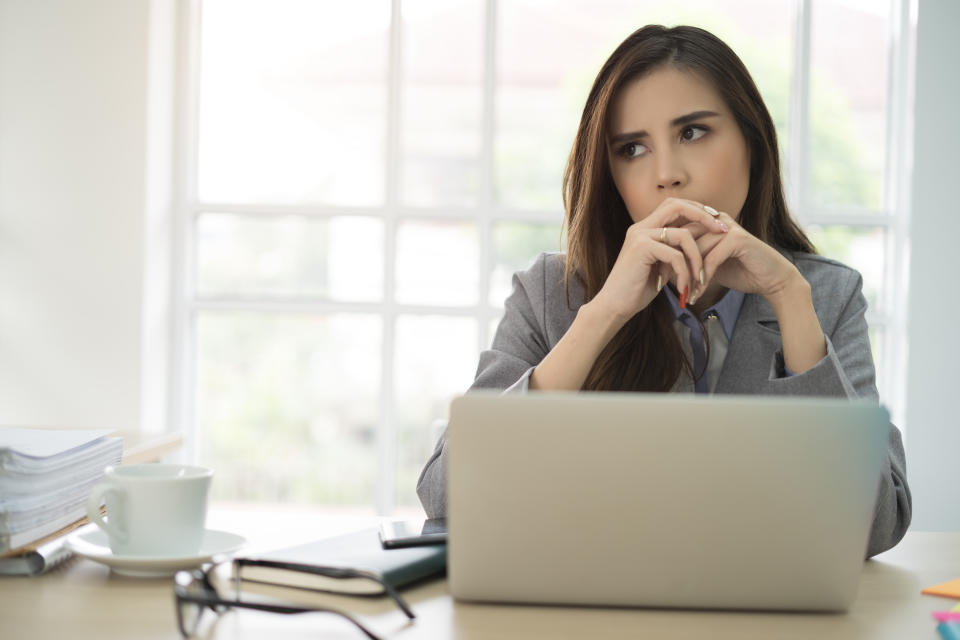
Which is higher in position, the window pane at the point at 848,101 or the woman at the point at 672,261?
the window pane at the point at 848,101

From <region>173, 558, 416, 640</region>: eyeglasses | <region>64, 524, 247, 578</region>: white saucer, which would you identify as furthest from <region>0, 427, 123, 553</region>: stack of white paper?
<region>173, 558, 416, 640</region>: eyeglasses

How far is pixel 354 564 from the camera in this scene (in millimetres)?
867

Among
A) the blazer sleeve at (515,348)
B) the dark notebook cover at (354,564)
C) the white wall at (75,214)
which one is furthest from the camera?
the white wall at (75,214)

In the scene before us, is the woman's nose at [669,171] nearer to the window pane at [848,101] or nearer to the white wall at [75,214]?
the window pane at [848,101]

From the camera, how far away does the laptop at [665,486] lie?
72cm

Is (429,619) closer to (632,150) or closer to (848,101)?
(632,150)

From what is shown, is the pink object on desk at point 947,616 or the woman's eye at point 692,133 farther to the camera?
the woman's eye at point 692,133

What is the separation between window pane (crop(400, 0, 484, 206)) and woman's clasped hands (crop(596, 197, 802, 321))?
1940mm

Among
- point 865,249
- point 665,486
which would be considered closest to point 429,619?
point 665,486

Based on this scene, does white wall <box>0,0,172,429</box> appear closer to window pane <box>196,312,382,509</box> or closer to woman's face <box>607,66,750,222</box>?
window pane <box>196,312,382,509</box>

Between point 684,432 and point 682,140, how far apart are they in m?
0.89

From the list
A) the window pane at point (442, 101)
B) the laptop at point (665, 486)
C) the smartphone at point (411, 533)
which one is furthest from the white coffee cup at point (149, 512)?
the window pane at point (442, 101)

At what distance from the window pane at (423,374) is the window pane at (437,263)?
0.08 meters

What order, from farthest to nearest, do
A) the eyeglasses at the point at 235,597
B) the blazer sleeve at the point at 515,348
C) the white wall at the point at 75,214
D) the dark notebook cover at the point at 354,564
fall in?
the white wall at the point at 75,214 < the blazer sleeve at the point at 515,348 < the dark notebook cover at the point at 354,564 < the eyeglasses at the point at 235,597
